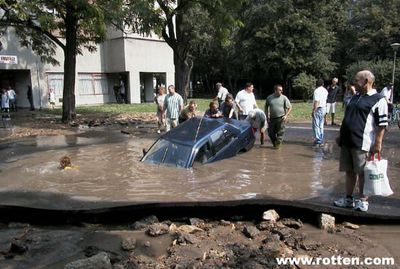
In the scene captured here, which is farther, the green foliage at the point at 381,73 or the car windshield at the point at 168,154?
the green foliage at the point at 381,73

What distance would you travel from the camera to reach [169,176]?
348 inches

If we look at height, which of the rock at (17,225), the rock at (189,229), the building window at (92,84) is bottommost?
the rock at (17,225)

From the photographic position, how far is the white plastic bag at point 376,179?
242 inches

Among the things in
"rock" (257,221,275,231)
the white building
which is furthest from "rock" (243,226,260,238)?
the white building

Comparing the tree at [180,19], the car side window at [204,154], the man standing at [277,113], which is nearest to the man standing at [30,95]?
the tree at [180,19]

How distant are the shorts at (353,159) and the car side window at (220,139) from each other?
386cm

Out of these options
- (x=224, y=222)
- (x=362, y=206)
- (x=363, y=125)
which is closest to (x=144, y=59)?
(x=224, y=222)

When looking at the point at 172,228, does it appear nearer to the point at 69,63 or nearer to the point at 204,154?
the point at 204,154

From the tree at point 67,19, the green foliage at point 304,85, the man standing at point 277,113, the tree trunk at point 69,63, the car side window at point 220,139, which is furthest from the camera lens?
the green foliage at point 304,85

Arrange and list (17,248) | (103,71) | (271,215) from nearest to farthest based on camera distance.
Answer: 1. (17,248)
2. (271,215)
3. (103,71)

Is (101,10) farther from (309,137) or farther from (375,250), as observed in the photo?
(375,250)

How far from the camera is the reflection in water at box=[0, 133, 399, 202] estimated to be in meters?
7.78

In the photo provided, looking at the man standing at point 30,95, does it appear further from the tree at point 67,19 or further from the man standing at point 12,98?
the tree at point 67,19

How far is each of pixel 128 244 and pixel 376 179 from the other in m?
3.22
